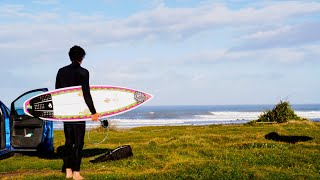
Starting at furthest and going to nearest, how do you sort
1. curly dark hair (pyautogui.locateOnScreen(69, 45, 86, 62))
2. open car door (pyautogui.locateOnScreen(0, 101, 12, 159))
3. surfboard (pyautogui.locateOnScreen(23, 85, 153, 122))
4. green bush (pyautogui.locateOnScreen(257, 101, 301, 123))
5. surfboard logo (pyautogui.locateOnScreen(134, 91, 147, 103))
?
green bush (pyautogui.locateOnScreen(257, 101, 301, 123)), surfboard logo (pyautogui.locateOnScreen(134, 91, 147, 103)), open car door (pyautogui.locateOnScreen(0, 101, 12, 159)), surfboard (pyautogui.locateOnScreen(23, 85, 153, 122)), curly dark hair (pyautogui.locateOnScreen(69, 45, 86, 62))

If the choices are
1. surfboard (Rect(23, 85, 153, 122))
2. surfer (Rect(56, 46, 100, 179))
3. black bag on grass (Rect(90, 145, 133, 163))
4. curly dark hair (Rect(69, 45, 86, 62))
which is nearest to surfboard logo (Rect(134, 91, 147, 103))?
surfboard (Rect(23, 85, 153, 122))

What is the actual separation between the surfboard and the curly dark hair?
0.83 m

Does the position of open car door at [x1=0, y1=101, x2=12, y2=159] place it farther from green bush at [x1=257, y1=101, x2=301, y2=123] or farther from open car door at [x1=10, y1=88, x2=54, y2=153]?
green bush at [x1=257, y1=101, x2=301, y2=123]

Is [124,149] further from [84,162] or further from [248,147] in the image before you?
[248,147]

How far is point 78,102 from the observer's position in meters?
13.5

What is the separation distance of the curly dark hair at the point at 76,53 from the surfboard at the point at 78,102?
2.73 ft

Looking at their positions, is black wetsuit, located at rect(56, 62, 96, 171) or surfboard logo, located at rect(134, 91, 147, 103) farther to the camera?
surfboard logo, located at rect(134, 91, 147, 103)

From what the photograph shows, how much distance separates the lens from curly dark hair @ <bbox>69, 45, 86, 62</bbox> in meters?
10.9

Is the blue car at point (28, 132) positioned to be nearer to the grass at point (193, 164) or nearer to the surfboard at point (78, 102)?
the grass at point (193, 164)

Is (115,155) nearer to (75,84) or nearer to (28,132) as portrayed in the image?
(28,132)

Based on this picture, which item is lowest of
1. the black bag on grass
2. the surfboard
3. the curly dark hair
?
the black bag on grass

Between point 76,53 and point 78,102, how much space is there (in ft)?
9.40

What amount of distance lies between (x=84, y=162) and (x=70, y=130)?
4514 mm

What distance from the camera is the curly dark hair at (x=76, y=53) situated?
35.8ft
